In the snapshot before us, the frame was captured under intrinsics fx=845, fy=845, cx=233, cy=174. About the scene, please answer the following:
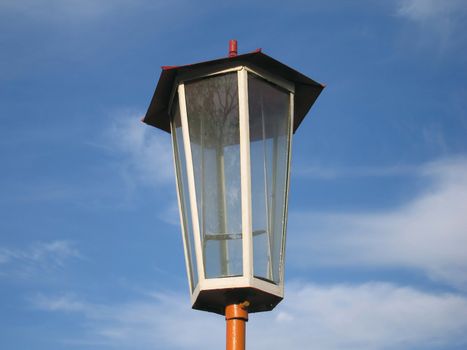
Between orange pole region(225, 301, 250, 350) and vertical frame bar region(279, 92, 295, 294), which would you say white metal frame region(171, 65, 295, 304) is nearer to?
vertical frame bar region(279, 92, 295, 294)

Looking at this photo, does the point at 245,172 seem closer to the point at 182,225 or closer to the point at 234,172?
the point at 234,172

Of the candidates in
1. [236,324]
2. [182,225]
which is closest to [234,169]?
[182,225]

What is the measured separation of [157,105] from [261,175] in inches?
58.6

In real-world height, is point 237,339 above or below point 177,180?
below

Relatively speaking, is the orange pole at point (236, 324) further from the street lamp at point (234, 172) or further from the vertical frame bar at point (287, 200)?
the vertical frame bar at point (287, 200)

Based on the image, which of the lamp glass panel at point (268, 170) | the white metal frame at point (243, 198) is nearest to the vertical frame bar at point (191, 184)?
the white metal frame at point (243, 198)

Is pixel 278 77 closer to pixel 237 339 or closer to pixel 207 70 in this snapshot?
pixel 207 70

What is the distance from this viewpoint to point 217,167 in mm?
7914

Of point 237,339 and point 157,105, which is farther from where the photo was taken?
point 157,105

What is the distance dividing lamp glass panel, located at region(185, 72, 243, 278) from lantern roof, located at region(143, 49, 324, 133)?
12 centimetres

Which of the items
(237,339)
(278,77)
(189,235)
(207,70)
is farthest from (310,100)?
(237,339)

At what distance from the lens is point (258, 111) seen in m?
8.05

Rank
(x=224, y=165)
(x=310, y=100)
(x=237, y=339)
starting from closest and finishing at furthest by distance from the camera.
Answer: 1. (x=237, y=339)
2. (x=224, y=165)
3. (x=310, y=100)

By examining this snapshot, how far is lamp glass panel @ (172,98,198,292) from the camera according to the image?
785 centimetres
